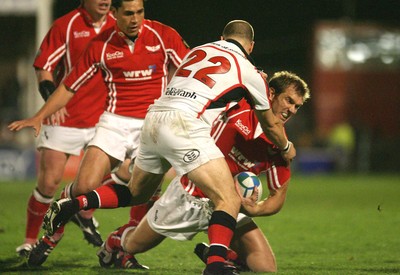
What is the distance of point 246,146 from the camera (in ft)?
21.1

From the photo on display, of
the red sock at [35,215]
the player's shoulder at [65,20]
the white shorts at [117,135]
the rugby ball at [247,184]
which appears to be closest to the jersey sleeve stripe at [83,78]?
the white shorts at [117,135]

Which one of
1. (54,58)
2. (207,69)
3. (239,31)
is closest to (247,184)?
(207,69)

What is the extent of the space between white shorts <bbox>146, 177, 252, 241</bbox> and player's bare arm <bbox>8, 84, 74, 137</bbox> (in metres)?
1.17

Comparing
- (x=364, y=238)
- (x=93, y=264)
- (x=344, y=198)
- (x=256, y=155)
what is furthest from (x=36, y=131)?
(x=344, y=198)

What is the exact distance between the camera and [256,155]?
6.48 m

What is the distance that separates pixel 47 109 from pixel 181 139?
161 cm

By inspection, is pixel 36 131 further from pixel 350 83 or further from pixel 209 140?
pixel 350 83

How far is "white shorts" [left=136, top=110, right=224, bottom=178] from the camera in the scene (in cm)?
574

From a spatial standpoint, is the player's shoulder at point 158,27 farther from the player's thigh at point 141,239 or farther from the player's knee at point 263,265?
the player's knee at point 263,265

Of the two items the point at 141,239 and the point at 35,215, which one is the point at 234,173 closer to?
the point at 141,239

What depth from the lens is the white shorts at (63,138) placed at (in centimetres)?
794

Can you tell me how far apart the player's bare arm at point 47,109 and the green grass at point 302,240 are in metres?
1.11


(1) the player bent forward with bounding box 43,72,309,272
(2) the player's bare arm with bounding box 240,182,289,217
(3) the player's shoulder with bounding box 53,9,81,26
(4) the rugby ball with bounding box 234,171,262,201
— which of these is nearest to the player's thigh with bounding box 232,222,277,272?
(1) the player bent forward with bounding box 43,72,309,272

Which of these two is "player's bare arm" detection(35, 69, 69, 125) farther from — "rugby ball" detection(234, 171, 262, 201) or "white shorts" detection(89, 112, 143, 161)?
"rugby ball" detection(234, 171, 262, 201)
